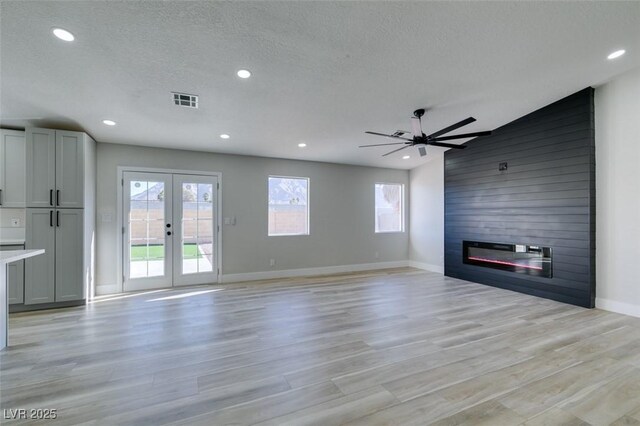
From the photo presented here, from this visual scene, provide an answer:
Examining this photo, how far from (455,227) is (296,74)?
4.73m

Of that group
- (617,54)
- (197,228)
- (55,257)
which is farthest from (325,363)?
(617,54)

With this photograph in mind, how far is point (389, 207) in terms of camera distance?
7.59 m

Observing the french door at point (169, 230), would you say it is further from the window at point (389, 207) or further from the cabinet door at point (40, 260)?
the window at point (389, 207)

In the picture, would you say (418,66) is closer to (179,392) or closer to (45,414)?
(179,392)

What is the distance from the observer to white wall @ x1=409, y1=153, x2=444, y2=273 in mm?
6727

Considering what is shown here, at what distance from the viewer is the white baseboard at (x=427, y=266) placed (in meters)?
6.68

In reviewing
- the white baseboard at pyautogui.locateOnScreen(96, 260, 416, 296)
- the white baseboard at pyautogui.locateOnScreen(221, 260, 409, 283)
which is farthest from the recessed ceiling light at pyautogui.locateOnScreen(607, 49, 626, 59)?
the white baseboard at pyautogui.locateOnScreen(221, 260, 409, 283)

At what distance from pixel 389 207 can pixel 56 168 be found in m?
6.70

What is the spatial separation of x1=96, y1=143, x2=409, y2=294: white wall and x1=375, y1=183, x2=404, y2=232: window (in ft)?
0.67

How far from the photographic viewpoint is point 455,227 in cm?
610

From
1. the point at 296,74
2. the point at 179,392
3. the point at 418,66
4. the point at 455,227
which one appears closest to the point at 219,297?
the point at 179,392

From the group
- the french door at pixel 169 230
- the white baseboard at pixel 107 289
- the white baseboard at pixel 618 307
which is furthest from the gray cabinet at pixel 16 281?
the white baseboard at pixel 618 307

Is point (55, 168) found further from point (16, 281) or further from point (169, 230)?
point (169, 230)

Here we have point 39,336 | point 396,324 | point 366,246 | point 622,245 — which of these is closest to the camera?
point 39,336
